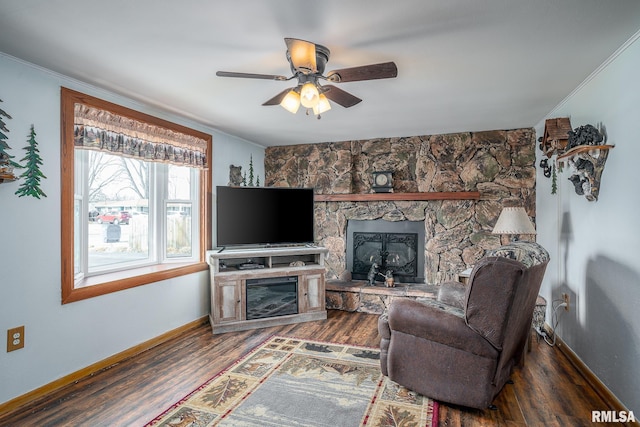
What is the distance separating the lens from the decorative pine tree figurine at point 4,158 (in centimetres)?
218

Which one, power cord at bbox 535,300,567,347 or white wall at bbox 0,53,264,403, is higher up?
white wall at bbox 0,53,264,403

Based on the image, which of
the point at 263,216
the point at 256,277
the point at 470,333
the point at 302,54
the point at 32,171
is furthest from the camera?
the point at 263,216

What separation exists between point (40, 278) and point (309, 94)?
2.27 metres

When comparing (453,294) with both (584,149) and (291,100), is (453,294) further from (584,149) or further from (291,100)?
(291,100)

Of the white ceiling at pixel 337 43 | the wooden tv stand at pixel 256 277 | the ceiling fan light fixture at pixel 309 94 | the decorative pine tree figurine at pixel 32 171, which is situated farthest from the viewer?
the wooden tv stand at pixel 256 277

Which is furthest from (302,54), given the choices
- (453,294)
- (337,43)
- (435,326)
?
(453,294)

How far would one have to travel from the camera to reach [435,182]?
15.1 ft

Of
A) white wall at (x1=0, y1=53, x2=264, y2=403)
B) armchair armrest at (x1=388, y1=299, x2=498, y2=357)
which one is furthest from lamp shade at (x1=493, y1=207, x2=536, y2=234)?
white wall at (x1=0, y1=53, x2=264, y2=403)

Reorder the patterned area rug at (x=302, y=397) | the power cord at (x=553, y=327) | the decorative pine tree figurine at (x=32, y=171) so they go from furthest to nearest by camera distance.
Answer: the power cord at (x=553, y=327), the decorative pine tree figurine at (x=32, y=171), the patterned area rug at (x=302, y=397)

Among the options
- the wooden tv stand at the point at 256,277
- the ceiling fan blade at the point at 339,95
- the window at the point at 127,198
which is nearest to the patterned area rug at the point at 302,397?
the wooden tv stand at the point at 256,277

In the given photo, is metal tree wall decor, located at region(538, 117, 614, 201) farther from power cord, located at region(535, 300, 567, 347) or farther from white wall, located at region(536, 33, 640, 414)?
power cord, located at region(535, 300, 567, 347)

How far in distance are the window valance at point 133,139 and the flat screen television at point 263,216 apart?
53cm

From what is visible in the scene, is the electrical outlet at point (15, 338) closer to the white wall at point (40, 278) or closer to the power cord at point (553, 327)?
the white wall at point (40, 278)

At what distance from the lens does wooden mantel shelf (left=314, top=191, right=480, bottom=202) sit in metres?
4.37
